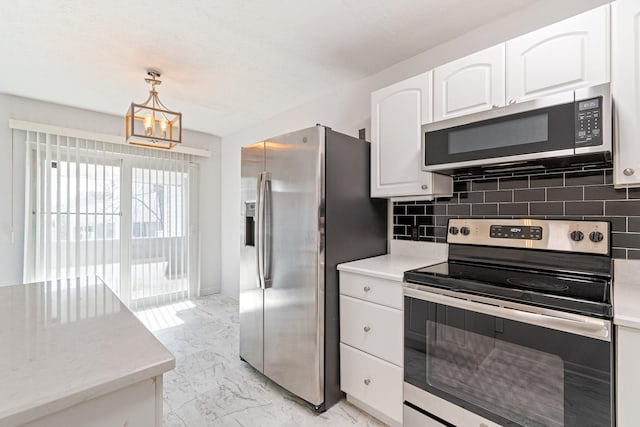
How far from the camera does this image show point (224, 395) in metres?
2.07

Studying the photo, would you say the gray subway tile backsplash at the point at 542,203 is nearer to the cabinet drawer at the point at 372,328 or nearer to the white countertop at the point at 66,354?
the cabinet drawer at the point at 372,328

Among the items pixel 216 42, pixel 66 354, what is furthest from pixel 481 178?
pixel 66 354

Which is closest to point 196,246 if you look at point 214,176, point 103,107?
point 214,176

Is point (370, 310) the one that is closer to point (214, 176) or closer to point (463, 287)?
point (463, 287)

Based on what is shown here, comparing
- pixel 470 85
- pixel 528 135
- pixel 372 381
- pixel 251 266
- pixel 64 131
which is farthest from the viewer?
pixel 64 131

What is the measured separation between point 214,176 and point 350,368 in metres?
3.55

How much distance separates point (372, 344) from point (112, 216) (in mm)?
3426

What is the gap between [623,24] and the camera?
1.23 meters

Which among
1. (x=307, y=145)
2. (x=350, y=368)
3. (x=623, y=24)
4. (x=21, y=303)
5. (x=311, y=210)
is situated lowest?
(x=350, y=368)

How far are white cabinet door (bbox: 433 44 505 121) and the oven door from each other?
1.03m

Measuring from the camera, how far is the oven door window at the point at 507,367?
3.63 ft

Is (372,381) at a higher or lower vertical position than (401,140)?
lower

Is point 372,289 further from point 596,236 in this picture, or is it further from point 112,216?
point 112,216

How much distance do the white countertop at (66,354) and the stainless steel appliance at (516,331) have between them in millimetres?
1251
